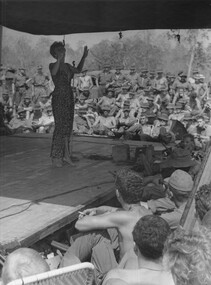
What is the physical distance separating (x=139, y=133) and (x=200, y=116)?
183 cm

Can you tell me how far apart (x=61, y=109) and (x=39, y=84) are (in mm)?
7865

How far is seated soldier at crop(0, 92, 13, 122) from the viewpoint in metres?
11.8

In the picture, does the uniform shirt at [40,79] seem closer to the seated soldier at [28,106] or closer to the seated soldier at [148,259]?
the seated soldier at [28,106]

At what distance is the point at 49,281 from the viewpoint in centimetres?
211

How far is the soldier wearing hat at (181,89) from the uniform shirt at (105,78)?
204cm

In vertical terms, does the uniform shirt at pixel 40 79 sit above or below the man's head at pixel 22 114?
above

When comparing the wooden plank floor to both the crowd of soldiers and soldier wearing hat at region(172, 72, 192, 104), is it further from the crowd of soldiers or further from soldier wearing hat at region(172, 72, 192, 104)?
soldier wearing hat at region(172, 72, 192, 104)

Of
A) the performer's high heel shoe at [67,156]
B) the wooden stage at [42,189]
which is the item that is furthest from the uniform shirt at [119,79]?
the performer's high heel shoe at [67,156]

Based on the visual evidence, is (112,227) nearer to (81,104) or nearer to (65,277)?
(65,277)

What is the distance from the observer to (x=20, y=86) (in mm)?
14594

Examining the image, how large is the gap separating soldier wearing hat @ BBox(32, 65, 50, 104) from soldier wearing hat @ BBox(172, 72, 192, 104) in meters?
3.80

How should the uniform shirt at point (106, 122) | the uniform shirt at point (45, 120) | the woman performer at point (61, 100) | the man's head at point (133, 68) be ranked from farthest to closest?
the man's head at point (133, 68), the uniform shirt at point (45, 120), the uniform shirt at point (106, 122), the woman performer at point (61, 100)

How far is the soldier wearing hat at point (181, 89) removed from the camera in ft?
46.9

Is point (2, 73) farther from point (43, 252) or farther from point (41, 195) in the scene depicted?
point (43, 252)
